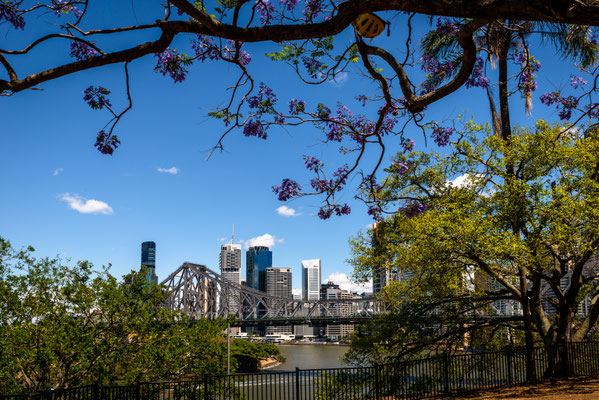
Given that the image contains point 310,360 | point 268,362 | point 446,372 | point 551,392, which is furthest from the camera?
point 268,362

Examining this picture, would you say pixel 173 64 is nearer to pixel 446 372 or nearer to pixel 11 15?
pixel 11 15

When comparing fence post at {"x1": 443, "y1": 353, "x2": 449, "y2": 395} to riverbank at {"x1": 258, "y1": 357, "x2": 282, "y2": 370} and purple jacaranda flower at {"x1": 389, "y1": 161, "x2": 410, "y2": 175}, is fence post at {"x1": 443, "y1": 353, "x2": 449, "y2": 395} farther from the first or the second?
riverbank at {"x1": 258, "y1": 357, "x2": 282, "y2": 370}

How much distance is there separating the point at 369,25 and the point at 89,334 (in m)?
9.57

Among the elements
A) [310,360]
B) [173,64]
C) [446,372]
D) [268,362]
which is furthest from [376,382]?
[268,362]

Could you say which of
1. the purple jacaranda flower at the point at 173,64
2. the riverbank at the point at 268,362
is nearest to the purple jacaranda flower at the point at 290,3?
the purple jacaranda flower at the point at 173,64

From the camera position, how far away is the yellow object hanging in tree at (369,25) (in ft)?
18.8

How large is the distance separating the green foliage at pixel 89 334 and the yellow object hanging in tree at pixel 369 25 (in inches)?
369

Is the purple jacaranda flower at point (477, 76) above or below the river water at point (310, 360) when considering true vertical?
above

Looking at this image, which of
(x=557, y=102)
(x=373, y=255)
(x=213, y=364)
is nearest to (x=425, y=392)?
(x=373, y=255)

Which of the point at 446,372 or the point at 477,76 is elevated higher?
the point at 477,76

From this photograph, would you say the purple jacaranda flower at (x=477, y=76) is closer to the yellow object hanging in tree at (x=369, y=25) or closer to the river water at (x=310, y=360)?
the yellow object hanging in tree at (x=369, y=25)

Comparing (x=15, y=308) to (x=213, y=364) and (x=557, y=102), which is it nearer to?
(x=213, y=364)

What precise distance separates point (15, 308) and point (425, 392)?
10.5 metres

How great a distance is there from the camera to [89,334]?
11594 millimetres
